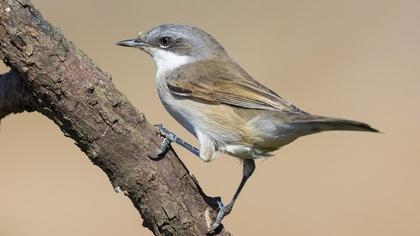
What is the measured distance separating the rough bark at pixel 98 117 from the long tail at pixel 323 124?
868mm

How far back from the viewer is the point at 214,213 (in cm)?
474

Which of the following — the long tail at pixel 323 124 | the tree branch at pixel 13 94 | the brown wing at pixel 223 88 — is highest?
the brown wing at pixel 223 88

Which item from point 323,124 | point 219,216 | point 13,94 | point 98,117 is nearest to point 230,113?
point 323,124

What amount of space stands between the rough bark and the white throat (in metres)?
1.60

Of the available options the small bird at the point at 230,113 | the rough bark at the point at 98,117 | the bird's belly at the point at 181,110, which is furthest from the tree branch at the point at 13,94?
the bird's belly at the point at 181,110

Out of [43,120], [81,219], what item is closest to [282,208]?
[81,219]

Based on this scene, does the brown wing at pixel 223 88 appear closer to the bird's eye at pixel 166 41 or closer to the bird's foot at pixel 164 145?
the bird's eye at pixel 166 41

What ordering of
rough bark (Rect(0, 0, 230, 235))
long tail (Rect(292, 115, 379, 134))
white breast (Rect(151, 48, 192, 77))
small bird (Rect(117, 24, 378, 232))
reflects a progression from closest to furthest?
rough bark (Rect(0, 0, 230, 235)), long tail (Rect(292, 115, 379, 134)), small bird (Rect(117, 24, 378, 232)), white breast (Rect(151, 48, 192, 77))

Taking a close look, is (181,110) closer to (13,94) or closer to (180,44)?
(180,44)

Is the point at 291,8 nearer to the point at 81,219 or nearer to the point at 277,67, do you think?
the point at 277,67

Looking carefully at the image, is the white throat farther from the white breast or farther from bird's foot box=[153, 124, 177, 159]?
bird's foot box=[153, 124, 177, 159]

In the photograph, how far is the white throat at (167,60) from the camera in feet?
19.9

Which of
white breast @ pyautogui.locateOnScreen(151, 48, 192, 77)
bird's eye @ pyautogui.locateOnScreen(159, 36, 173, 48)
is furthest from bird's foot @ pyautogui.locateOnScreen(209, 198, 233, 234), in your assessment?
bird's eye @ pyautogui.locateOnScreen(159, 36, 173, 48)

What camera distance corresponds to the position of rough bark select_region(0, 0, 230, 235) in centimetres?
413
